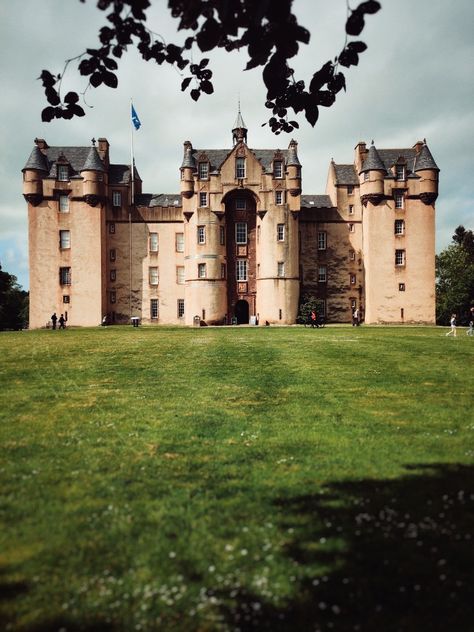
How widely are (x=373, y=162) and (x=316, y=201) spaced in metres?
9.67

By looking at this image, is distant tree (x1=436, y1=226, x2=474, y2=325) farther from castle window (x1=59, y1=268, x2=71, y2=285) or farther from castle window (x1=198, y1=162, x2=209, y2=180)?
castle window (x1=59, y1=268, x2=71, y2=285)

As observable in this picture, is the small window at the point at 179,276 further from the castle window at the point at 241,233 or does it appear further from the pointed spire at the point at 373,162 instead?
the pointed spire at the point at 373,162

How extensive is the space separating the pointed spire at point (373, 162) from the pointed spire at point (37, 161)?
4159cm

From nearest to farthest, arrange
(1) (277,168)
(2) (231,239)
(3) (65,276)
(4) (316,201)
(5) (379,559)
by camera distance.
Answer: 1. (5) (379,559)
2. (1) (277,168)
3. (3) (65,276)
4. (2) (231,239)
5. (4) (316,201)

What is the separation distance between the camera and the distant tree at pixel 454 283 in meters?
78.1

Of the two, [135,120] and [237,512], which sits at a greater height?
[135,120]

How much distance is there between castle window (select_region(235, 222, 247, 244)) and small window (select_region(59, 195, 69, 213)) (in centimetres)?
2197

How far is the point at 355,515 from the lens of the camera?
17.5 feet

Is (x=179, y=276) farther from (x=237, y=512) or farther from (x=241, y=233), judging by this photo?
(x=237, y=512)

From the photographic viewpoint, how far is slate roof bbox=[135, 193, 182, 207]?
61.0 m

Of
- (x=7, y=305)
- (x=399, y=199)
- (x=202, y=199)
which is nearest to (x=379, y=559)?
(x=202, y=199)

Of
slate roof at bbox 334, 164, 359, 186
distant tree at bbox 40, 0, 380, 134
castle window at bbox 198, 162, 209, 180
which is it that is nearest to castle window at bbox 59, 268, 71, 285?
castle window at bbox 198, 162, 209, 180

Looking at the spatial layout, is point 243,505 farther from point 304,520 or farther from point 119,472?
point 119,472

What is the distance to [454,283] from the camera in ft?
266
